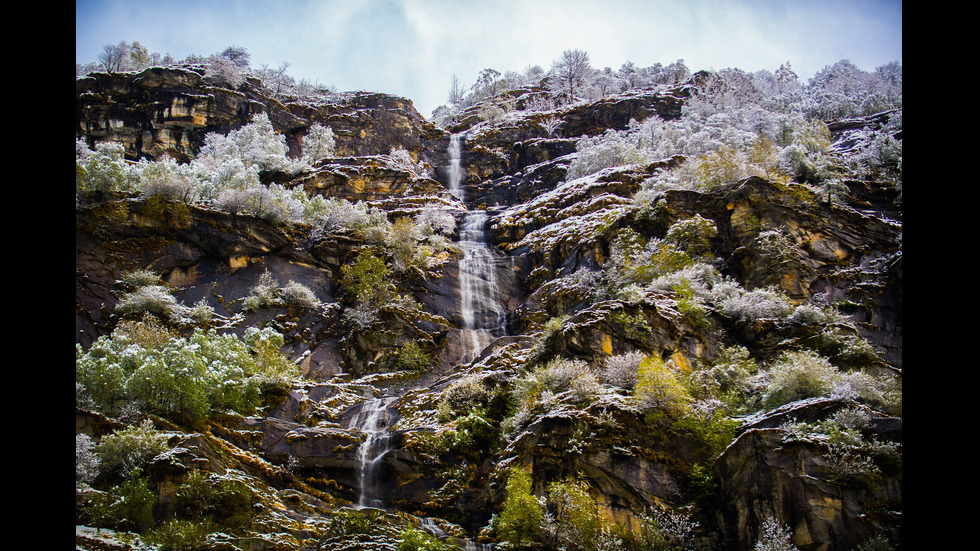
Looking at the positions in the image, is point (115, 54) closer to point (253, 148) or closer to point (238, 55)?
point (238, 55)

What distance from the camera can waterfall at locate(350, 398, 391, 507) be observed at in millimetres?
19734

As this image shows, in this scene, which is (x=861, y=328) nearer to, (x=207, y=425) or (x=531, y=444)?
(x=531, y=444)

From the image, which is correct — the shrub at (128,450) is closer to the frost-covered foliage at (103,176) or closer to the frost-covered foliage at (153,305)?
the frost-covered foliage at (153,305)

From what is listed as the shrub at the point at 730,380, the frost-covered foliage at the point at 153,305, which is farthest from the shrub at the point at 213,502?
the frost-covered foliage at the point at 153,305

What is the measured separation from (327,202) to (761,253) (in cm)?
2821

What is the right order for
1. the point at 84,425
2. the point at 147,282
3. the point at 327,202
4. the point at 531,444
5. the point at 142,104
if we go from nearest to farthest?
1. the point at 84,425
2. the point at 531,444
3. the point at 147,282
4. the point at 327,202
5. the point at 142,104

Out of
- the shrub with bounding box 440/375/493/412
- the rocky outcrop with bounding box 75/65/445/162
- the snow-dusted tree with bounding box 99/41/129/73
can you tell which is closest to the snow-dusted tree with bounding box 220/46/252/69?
the snow-dusted tree with bounding box 99/41/129/73

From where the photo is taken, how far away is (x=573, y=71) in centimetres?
8212

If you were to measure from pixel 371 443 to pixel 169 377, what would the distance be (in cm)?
710

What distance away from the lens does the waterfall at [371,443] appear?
19.7m

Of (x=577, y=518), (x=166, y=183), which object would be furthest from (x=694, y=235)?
(x=166, y=183)

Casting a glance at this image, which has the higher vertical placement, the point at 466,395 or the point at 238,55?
the point at 238,55

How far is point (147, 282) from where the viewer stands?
30078 mm
